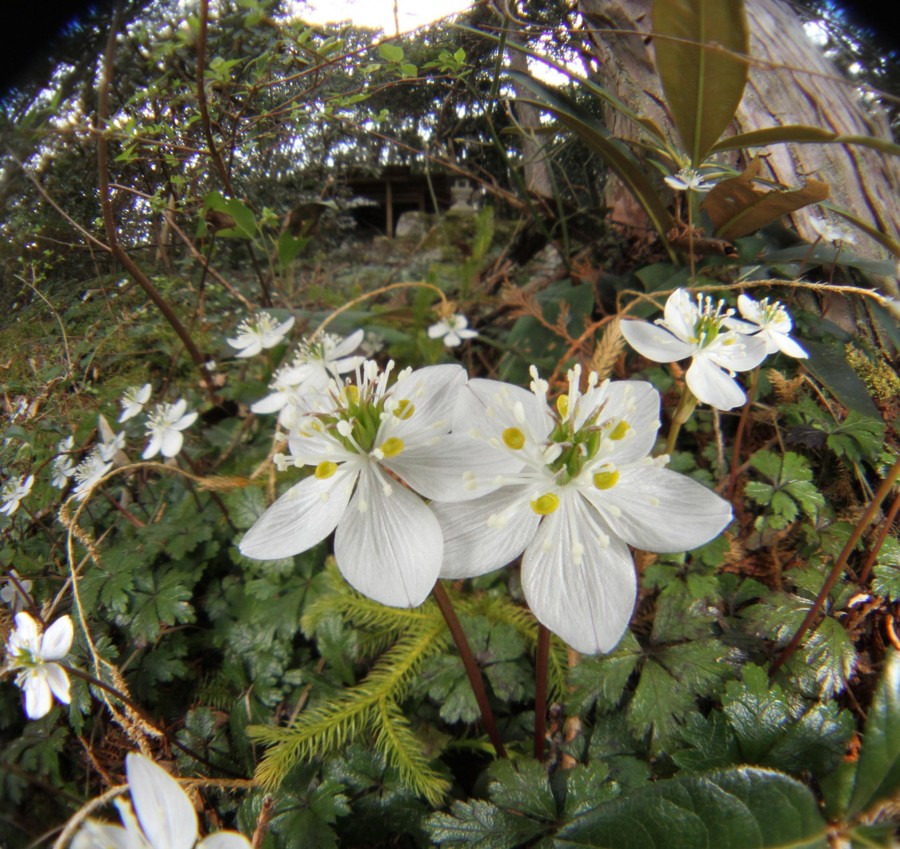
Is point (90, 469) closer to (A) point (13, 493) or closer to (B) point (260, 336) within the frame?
(A) point (13, 493)

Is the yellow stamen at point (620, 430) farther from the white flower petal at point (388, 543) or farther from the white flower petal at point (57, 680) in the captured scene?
the white flower petal at point (57, 680)

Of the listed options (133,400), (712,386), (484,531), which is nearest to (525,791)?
(484,531)

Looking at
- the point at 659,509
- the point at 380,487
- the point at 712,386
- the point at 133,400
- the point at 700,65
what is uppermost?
the point at 700,65

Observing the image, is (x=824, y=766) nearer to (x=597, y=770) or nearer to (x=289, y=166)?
(x=597, y=770)

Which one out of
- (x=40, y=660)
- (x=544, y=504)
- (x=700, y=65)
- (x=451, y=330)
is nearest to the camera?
(x=544, y=504)

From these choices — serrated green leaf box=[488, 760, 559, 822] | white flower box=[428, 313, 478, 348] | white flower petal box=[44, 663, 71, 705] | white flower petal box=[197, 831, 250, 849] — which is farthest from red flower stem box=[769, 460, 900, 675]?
white flower box=[428, 313, 478, 348]

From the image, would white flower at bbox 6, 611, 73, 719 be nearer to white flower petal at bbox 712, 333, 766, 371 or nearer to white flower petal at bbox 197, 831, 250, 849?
white flower petal at bbox 197, 831, 250, 849
